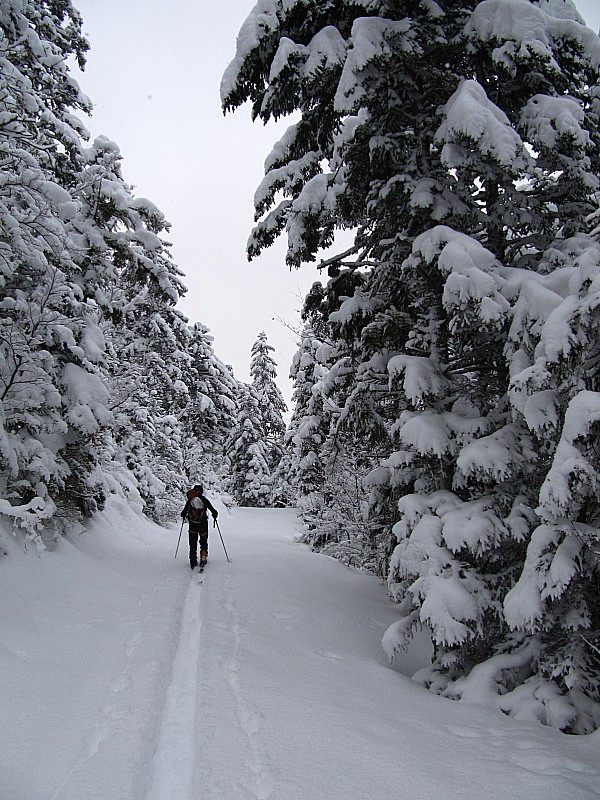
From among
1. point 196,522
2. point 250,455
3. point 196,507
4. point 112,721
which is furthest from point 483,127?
point 250,455

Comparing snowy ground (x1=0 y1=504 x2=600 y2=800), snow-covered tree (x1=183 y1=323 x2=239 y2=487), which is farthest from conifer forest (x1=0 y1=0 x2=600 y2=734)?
snow-covered tree (x1=183 y1=323 x2=239 y2=487)

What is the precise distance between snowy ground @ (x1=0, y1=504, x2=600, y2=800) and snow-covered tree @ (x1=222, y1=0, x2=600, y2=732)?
876 millimetres

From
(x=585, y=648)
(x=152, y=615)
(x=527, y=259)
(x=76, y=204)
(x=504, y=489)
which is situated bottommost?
(x=152, y=615)

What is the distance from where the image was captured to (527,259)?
258 inches

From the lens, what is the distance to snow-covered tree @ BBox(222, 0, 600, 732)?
4660 millimetres

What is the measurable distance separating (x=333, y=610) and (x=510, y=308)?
5.68 m

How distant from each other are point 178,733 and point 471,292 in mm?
4823

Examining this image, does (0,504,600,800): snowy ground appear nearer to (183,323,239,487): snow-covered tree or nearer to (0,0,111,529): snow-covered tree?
(0,0,111,529): snow-covered tree

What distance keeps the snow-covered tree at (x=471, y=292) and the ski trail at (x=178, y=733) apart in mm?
2352

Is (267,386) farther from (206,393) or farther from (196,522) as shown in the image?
(196,522)

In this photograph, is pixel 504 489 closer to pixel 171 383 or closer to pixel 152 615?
pixel 152 615

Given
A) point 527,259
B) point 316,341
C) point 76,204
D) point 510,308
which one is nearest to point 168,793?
point 510,308

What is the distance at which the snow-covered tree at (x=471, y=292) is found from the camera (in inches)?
183

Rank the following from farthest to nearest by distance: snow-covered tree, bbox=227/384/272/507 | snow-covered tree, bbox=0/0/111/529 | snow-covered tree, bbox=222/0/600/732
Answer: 1. snow-covered tree, bbox=227/384/272/507
2. snow-covered tree, bbox=0/0/111/529
3. snow-covered tree, bbox=222/0/600/732
